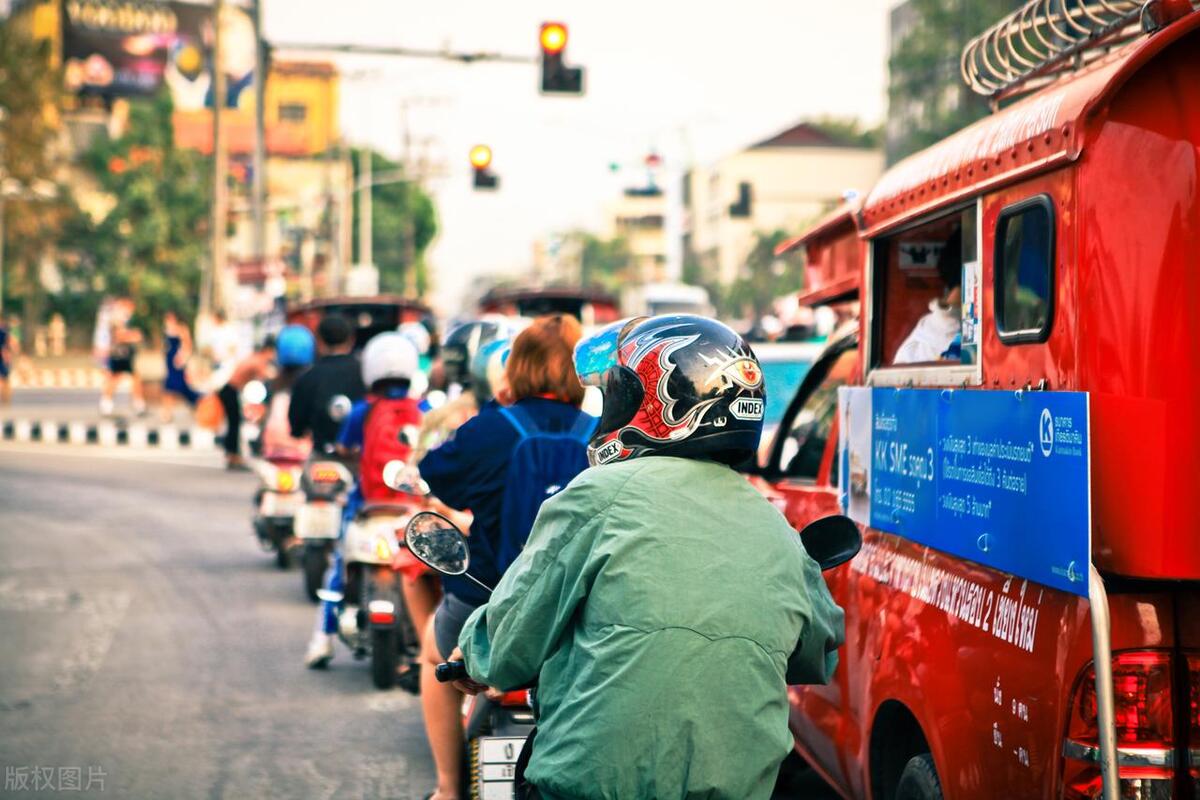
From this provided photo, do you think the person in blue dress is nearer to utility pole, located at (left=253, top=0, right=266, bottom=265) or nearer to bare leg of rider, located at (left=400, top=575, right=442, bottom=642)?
utility pole, located at (left=253, top=0, right=266, bottom=265)

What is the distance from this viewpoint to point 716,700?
288cm

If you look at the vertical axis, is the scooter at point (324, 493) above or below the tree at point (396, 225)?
below

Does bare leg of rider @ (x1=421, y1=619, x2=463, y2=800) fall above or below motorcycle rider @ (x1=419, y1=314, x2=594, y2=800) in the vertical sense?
below

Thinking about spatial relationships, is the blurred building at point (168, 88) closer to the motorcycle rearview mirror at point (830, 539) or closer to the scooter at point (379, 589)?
the scooter at point (379, 589)

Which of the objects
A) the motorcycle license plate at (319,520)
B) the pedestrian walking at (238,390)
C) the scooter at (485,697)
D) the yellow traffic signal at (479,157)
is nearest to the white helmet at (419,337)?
→ the pedestrian walking at (238,390)

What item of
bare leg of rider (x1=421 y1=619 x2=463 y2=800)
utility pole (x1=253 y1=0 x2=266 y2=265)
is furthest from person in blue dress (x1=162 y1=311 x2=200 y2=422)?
bare leg of rider (x1=421 y1=619 x2=463 y2=800)

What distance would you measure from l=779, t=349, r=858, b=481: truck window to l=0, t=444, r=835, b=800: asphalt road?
1.31 meters

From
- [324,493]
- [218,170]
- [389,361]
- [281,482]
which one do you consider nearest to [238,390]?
[281,482]

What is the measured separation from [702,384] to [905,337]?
2.53 metres

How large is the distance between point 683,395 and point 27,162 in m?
54.8

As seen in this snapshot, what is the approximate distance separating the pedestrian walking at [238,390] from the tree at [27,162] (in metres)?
34.8

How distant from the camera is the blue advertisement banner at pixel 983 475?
3.59 m

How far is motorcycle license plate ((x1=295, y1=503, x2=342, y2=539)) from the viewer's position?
9938 millimetres

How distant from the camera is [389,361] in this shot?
27.0ft
